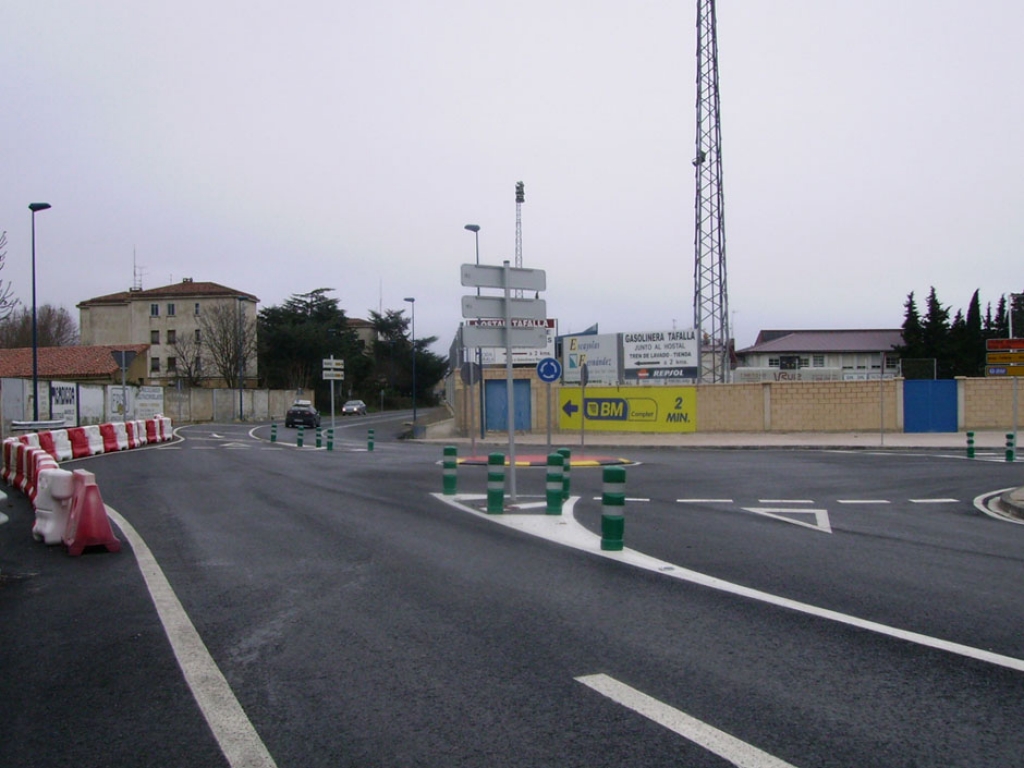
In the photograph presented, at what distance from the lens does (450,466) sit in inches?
543

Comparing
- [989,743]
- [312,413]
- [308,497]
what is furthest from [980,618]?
[312,413]

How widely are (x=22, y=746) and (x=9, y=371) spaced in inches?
2958

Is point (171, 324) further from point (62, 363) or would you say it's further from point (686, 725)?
point (686, 725)

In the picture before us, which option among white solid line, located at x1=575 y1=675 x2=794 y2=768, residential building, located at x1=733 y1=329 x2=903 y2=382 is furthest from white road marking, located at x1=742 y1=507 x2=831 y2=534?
residential building, located at x1=733 y1=329 x2=903 y2=382

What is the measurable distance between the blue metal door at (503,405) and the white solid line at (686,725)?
107 ft

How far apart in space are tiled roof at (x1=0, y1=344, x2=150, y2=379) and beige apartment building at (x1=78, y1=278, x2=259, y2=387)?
6220 millimetres

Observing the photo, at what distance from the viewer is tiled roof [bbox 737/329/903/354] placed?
77.9 m

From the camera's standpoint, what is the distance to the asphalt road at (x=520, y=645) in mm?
3957

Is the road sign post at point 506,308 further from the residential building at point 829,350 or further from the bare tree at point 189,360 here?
the residential building at point 829,350

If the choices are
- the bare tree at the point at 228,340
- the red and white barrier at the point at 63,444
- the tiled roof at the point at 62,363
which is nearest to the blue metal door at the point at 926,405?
the red and white barrier at the point at 63,444

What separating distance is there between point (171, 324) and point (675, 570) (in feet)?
269

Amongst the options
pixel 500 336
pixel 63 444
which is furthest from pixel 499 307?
pixel 63 444

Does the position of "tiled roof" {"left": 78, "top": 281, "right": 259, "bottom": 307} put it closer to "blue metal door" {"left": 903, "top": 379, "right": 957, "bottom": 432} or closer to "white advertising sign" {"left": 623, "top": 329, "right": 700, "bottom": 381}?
"white advertising sign" {"left": 623, "top": 329, "right": 700, "bottom": 381}

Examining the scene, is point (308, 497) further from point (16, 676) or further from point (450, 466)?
point (16, 676)
